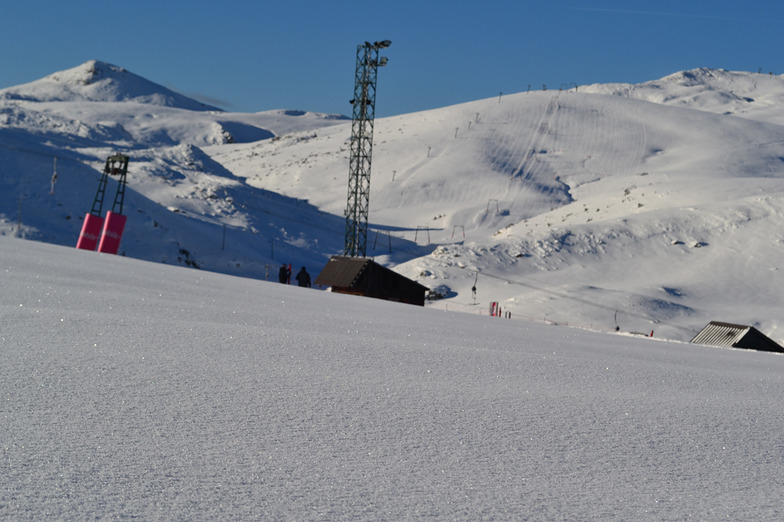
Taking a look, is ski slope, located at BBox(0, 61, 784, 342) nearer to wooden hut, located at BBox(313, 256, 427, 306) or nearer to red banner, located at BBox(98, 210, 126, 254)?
wooden hut, located at BBox(313, 256, 427, 306)

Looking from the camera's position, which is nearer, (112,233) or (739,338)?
(112,233)

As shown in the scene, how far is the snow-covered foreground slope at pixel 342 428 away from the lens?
2438mm

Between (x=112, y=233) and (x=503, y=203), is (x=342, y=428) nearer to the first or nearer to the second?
(x=112, y=233)

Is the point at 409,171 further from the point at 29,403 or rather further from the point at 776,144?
the point at 29,403

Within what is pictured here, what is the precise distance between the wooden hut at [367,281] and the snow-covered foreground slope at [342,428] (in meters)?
24.7

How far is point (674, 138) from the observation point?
95250mm

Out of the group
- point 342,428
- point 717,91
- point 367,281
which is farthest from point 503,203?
point 717,91

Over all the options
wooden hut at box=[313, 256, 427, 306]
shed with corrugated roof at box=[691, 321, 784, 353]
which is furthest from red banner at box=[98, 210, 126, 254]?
shed with corrugated roof at box=[691, 321, 784, 353]

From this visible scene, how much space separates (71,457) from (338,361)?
203cm

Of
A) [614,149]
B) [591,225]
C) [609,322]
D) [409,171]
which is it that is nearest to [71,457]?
[609,322]

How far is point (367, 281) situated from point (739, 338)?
13891 mm

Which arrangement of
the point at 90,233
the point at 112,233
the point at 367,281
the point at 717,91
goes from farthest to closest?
the point at 717,91 < the point at 367,281 < the point at 90,233 < the point at 112,233

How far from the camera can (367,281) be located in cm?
3083

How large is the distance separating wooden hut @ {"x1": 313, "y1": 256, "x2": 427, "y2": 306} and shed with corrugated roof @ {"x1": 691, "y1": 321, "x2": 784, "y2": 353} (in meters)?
12.0
